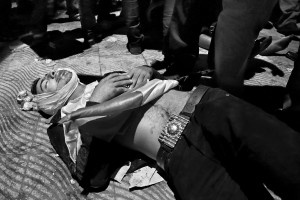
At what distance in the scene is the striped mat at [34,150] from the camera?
2.16m

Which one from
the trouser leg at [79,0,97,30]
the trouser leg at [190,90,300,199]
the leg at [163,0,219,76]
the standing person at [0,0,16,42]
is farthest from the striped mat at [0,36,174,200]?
the standing person at [0,0,16,42]

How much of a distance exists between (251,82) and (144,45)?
1935 millimetres

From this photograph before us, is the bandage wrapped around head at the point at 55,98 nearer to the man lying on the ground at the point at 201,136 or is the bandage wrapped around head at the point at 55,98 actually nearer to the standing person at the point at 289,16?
the man lying on the ground at the point at 201,136

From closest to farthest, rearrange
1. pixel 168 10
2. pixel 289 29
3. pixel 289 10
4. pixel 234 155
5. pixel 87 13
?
pixel 234 155, pixel 168 10, pixel 87 13, pixel 289 10, pixel 289 29

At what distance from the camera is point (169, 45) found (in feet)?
10.2

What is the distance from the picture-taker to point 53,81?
2920mm

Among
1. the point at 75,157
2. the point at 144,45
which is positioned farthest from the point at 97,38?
the point at 75,157

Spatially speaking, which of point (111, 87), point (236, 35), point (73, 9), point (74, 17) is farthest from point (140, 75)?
point (73, 9)

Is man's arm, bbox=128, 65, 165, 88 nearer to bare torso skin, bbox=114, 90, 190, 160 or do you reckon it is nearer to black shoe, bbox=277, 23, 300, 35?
bare torso skin, bbox=114, 90, 190, 160

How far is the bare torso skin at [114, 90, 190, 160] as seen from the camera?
6.70 feet

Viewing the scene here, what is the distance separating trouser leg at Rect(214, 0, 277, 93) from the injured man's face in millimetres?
1579

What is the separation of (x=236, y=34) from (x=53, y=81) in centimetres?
191

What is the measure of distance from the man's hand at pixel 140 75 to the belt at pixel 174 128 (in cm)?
45

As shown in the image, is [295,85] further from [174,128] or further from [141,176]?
[141,176]
